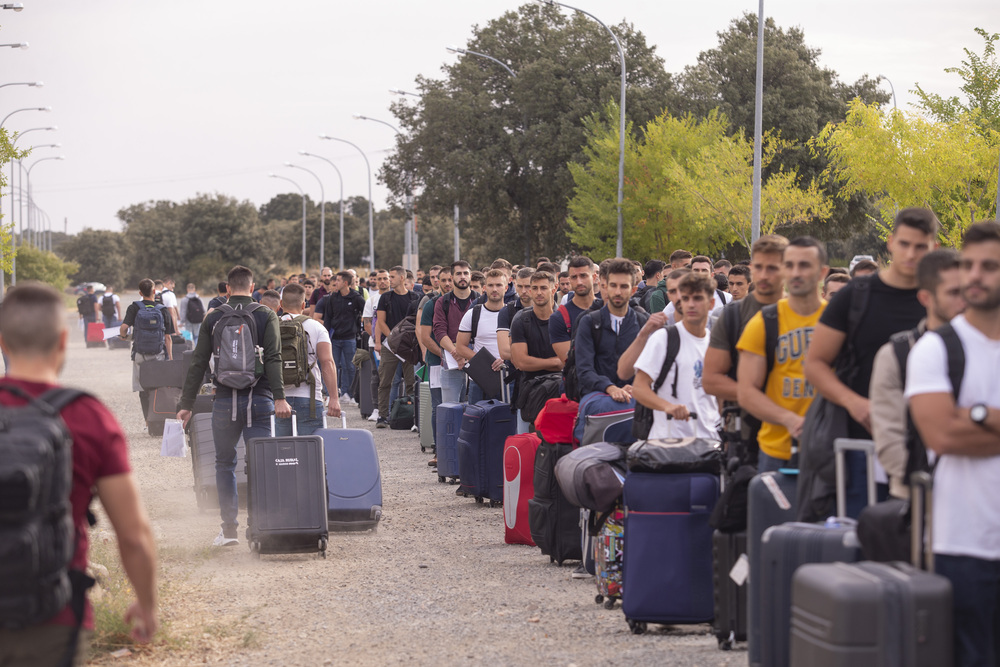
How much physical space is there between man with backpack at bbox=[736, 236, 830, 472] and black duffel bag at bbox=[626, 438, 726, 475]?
614mm

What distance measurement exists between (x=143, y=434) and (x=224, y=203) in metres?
85.4

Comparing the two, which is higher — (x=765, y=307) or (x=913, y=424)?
(x=765, y=307)

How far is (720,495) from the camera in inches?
251

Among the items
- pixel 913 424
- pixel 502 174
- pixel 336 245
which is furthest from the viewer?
pixel 336 245

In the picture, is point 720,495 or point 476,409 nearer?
point 720,495

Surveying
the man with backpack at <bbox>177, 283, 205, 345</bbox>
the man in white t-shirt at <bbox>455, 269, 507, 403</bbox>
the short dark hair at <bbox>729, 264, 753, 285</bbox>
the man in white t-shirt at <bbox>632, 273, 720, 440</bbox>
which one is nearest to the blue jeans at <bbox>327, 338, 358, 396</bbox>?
the man in white t-shirt at <bbox>455, 269, 507, 403</bbox>

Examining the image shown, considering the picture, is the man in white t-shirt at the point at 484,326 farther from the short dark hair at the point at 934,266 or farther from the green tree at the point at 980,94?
the green tree at the point at 980,94

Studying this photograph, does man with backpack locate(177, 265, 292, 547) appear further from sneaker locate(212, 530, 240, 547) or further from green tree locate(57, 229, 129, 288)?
green tree locate(57, 229, 129, 288)

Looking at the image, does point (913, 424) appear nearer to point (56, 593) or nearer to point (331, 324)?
point (56, 593)

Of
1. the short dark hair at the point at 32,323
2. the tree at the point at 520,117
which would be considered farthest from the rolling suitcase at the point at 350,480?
the tree at the point at 520,117

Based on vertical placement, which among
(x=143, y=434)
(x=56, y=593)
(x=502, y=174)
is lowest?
(x=143, y=434)

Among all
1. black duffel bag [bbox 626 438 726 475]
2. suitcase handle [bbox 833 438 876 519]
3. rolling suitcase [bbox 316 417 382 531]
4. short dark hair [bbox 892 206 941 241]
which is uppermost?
short dark hair [bbox 892 206 941 241]

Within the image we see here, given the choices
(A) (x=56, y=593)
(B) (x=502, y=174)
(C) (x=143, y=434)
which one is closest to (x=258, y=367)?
(A) (x=56, y=593)

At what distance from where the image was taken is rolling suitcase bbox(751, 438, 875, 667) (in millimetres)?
4594
